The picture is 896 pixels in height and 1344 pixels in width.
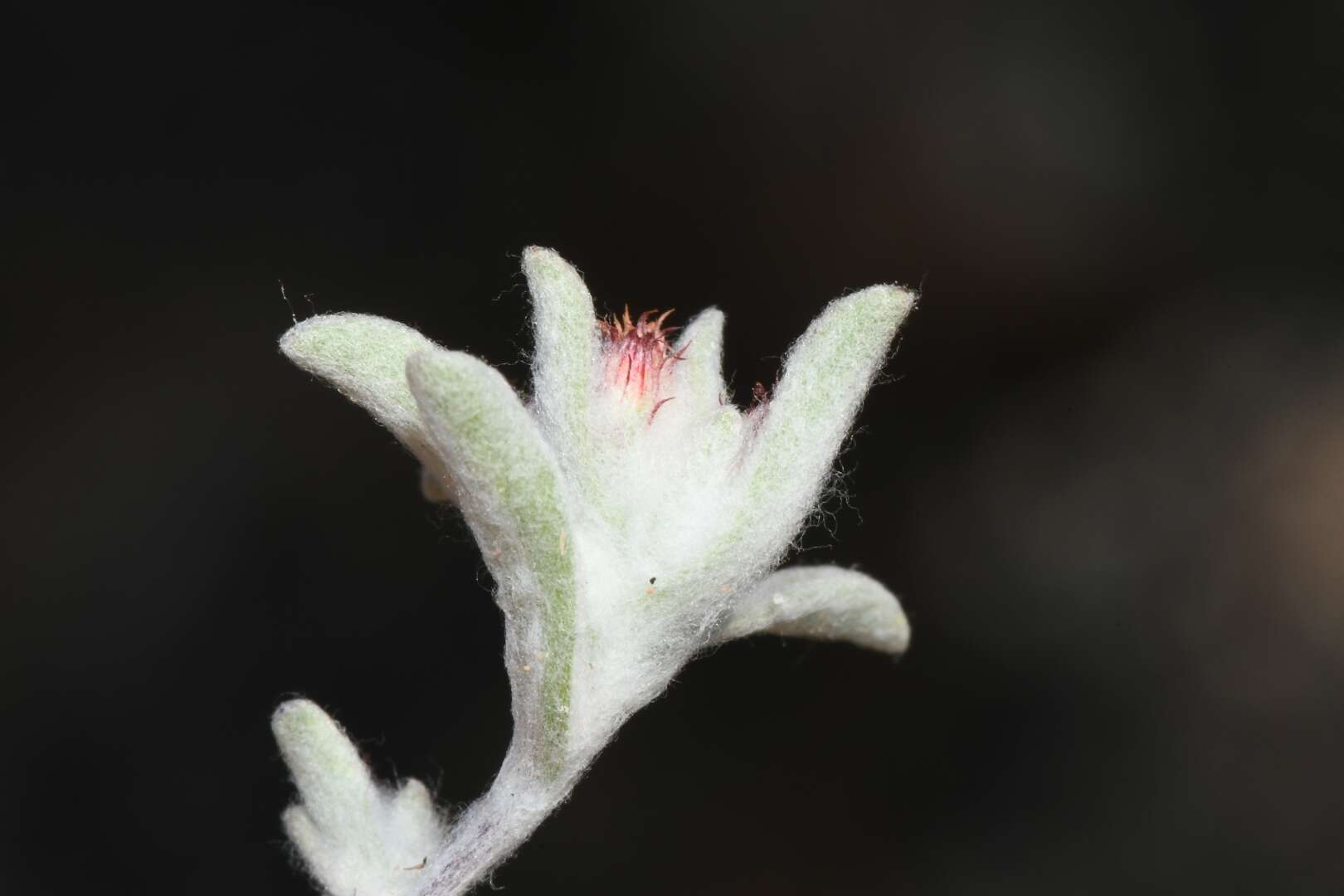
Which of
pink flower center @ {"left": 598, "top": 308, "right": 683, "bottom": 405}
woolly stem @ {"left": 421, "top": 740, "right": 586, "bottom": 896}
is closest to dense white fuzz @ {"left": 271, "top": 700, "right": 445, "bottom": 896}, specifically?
woolly stem @ {"left": 421, "top": 740, "right": 586, "bottom": 896}

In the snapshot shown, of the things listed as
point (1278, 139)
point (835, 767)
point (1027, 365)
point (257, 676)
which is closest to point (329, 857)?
point (257, 676)

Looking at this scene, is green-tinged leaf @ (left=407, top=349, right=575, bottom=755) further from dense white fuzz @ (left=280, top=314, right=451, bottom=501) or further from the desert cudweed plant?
dense white fuzz @ (left=280, top=314, right=451, bottom=501)

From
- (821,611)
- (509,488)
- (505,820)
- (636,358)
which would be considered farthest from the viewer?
(821,611)

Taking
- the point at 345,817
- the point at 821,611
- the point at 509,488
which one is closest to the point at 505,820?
the point at 345,817

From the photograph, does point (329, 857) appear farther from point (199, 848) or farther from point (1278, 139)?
point (1278, 139)

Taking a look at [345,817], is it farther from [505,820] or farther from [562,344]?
[562,344]

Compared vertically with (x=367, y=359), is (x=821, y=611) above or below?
below

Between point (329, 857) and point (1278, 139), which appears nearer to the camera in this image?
point (329, 857)
